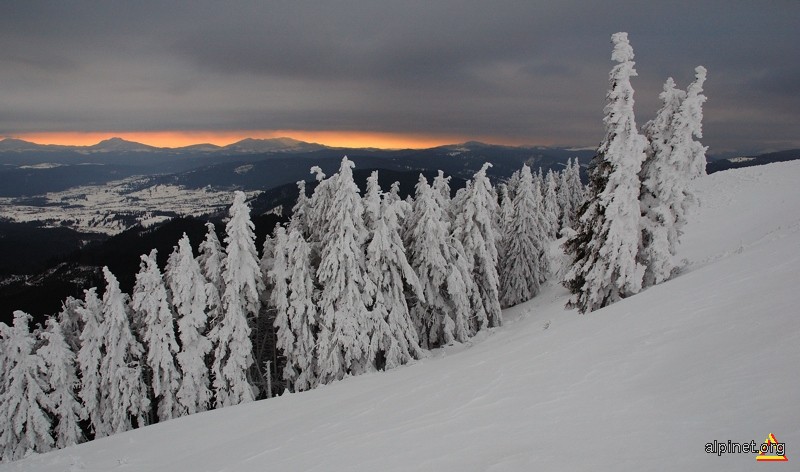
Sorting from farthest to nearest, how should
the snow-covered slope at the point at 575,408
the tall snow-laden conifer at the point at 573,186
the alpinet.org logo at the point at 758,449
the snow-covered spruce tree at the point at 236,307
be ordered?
the tall snow-laden conifer at the point at 573,186, the snow-covered spruce tree at the point at 236,307, the snow-covered slope at the point at 575,408, the alpinet.org logo at the point at 758,449

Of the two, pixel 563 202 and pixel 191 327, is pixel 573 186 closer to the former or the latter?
pixel 563 202

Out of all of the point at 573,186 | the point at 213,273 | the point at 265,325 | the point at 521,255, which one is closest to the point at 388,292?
the point at 213,273

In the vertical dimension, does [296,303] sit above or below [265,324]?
above

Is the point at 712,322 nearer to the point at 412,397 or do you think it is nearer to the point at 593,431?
the point at 593,431

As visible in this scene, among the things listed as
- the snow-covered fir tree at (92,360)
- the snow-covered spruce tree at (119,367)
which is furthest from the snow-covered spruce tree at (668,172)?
the snow-covered fir tree at (92,360)

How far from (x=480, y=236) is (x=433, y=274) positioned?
5329 millimetres

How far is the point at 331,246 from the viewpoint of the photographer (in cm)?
2114

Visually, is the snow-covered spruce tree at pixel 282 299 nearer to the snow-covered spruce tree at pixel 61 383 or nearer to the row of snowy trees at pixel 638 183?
the snow-covered spruce tree at pixel 61 383

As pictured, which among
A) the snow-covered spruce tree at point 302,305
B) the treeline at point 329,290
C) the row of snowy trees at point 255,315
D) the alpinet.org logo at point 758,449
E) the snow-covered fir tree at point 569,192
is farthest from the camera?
the snow-covered fir tree at point 569,192

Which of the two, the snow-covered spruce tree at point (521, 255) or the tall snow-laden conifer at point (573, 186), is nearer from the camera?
the snow-covered spruce tree at point (521, 255)

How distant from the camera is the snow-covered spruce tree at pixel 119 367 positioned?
24.4 meters

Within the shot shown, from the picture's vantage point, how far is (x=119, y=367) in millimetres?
24719

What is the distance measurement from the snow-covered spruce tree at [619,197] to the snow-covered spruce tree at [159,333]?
23.6m

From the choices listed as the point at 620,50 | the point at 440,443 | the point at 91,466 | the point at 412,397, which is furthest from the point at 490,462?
the point at 620,50
